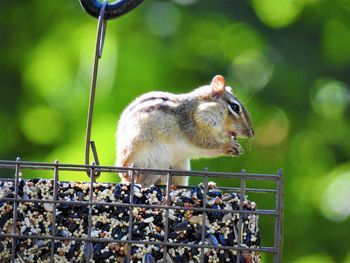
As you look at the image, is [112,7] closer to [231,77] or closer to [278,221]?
[278,221]

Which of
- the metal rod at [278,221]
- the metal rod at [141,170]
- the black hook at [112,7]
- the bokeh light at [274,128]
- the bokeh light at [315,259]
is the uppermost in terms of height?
the bokeh light at [274,128]

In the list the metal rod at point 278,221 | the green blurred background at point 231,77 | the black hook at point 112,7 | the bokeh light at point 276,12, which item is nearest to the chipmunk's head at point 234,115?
the black hook at point 112,7

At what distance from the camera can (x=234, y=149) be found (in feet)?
12.1

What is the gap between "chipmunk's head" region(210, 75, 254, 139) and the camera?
3.87 meters

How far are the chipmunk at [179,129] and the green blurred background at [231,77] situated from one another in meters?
2.39

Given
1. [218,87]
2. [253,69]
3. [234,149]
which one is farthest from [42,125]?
[234,149]

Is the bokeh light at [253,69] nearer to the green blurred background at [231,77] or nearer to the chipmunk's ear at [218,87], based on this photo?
the green blurred background at [231,77]

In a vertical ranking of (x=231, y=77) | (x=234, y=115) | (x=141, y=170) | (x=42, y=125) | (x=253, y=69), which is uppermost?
(x=253, y=69)

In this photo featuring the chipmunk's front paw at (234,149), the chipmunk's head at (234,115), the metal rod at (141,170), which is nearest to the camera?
the metal rod at (141,170)

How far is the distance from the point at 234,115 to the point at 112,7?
106 centimetres

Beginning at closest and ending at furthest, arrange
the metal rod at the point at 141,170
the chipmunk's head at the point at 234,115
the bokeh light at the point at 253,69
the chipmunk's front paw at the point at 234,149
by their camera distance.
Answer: the metal rod at the point at 141,170 < the chipmunk's front paw at the point at 234,149 < the chipmunk's head at the point at 234,115 < the bokeh light at the point at 253,69

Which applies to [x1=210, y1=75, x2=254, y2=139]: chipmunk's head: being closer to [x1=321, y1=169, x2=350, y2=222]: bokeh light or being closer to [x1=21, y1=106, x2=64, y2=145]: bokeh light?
[x1=21, y1=106, x2=64, y2=145]: bokeh light

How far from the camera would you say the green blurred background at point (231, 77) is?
650cm

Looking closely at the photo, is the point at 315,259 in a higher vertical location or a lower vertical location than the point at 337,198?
lower
